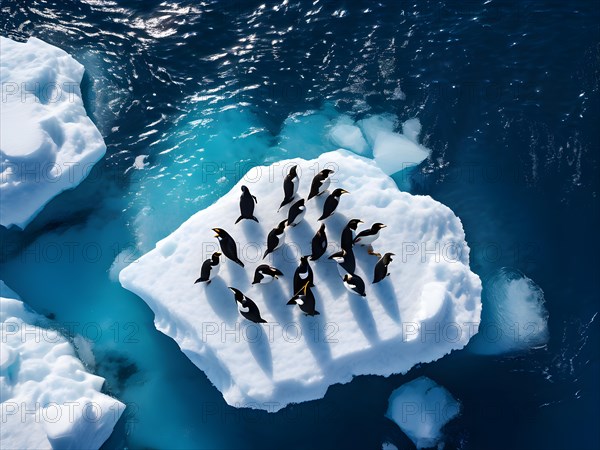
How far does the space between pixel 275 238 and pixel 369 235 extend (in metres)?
2.17

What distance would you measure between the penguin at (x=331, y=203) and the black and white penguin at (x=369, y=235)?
0.90m

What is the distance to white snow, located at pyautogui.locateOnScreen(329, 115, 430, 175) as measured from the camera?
16.9 meters

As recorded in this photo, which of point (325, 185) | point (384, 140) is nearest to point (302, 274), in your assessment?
point (325, 185)

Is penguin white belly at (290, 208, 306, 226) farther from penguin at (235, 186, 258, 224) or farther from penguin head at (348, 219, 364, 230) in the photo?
penguin head at (348, 219, 364, 230)

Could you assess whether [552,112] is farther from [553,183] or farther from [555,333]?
[555,333]

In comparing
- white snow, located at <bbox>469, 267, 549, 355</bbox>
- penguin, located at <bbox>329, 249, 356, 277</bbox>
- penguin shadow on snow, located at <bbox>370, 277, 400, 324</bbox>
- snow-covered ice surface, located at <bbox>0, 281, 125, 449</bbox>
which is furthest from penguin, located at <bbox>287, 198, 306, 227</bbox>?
snow-covered ice surface, located at <bbox>0, 281, 125, 449</bbox>

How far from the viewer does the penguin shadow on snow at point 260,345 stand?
43.6 feet

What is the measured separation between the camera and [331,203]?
571 inches

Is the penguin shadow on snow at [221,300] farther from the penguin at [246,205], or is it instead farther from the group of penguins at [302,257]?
the penguin at [246,205]

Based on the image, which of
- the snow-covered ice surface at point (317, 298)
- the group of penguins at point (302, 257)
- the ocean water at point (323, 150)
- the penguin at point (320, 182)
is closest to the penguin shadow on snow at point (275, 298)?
the snow-covered ice surface at point (317, 298)

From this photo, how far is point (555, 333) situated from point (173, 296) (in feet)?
31.2

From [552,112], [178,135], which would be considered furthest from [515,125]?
[178,135]

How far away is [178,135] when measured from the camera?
17.6 metres

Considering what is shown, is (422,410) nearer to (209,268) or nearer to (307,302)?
(307,302)
